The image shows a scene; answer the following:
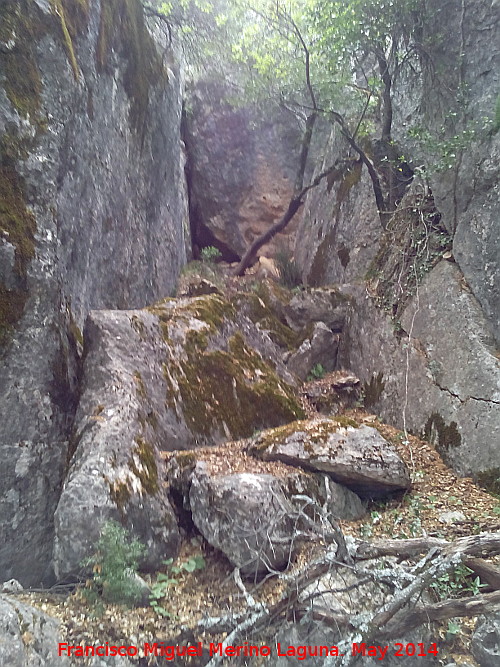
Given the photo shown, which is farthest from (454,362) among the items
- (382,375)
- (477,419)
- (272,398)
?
(272,398)

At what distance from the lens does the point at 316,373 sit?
7.10 meters

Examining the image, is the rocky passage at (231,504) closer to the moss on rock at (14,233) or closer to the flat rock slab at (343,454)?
the flat rock slab at (343,454)

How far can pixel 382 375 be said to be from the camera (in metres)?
6.06

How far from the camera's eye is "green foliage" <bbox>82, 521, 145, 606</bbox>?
3139 mm

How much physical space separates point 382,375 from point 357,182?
4.48 metres

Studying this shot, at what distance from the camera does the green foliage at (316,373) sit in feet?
23.2

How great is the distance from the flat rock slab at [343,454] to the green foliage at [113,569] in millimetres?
1636

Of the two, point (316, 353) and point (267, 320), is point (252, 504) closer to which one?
point (316, 353)

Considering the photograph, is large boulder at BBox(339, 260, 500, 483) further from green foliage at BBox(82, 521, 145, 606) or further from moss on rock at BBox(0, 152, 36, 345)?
moss on rock at BBox(0, 152, 36, 345)

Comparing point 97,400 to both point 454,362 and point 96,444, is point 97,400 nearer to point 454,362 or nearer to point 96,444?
point 96,444

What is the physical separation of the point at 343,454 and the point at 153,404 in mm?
1922

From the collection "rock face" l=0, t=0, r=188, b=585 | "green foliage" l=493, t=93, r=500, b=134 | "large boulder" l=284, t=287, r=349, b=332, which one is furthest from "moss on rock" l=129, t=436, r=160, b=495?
"green foliage" l=493, t=93, r=500, b=134

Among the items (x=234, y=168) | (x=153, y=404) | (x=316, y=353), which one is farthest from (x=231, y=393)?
(x=234, y=168)

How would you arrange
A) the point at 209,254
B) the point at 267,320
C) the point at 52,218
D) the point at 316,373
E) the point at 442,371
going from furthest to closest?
the point at 209,254 < the point at 267,320 < the point at 316,373 < the point at 442,371 < the point at 52,218
